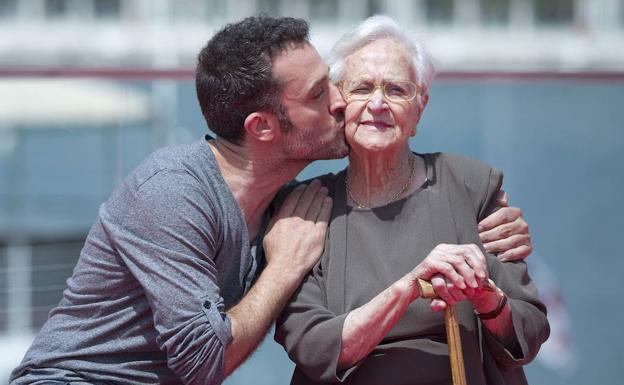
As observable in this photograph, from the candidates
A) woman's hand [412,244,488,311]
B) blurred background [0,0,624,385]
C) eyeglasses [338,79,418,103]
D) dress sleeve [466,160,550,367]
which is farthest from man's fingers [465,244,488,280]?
blurred background [0,0,624,385]

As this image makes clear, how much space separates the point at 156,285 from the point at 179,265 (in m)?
0.06

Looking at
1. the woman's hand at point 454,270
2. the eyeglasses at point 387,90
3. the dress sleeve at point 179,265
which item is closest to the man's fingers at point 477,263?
the woman's hand at point 454,270

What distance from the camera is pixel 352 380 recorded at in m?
2.27

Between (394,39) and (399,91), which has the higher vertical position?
(394,39)

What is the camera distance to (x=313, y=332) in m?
2.23

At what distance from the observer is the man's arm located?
2.24 metres

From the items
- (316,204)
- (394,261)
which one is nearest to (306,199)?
(316,204)

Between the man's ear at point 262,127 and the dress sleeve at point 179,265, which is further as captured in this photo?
the man's ear at point 262,127

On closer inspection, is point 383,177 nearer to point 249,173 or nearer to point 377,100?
point 377,100

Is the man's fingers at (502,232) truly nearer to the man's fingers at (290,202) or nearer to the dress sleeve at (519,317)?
the dress sleeve at (519,317)

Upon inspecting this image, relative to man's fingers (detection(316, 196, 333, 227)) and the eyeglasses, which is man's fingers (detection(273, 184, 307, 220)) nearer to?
man's fingers (detection(316, 196, 333, 227))

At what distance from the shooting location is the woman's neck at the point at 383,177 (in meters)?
2.38

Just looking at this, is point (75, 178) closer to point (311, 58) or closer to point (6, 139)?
point (6, 139)

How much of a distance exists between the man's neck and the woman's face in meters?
0.17
